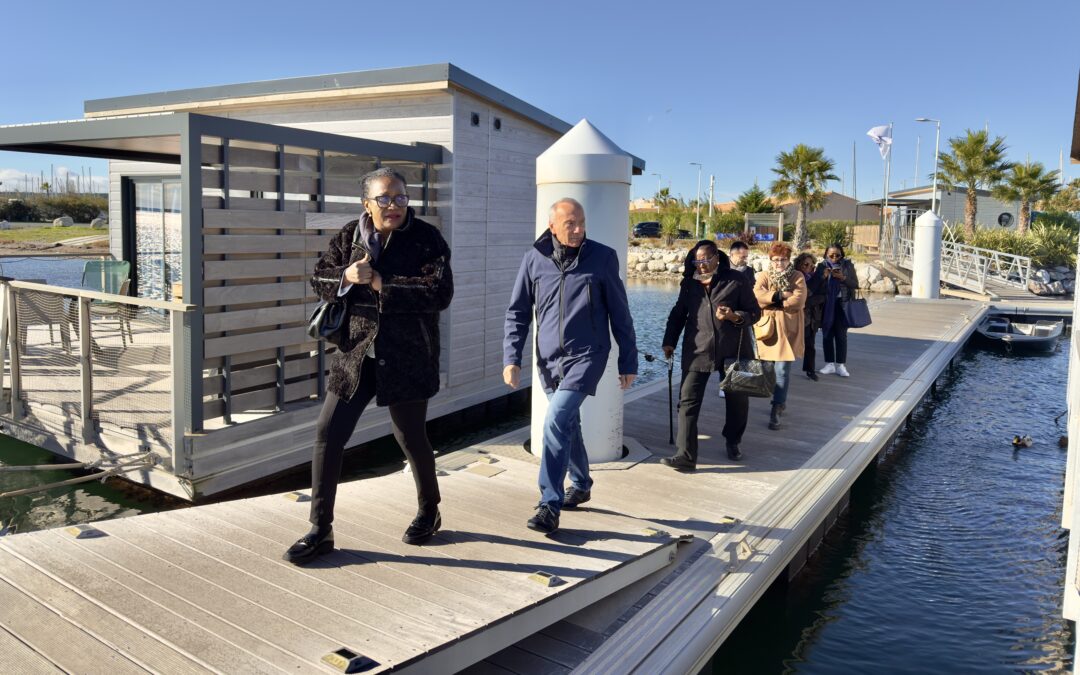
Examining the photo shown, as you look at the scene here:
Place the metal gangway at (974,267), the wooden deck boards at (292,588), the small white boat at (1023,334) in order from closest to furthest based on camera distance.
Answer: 1. the wooden deck boards at (292,588)
2. the small white boat at (1023,334)
3. the metal gangway at (974,267)

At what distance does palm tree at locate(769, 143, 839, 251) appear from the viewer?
44.4 m

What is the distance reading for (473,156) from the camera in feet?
30.4

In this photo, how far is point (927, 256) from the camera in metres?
23.4

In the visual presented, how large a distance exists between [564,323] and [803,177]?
1694 inches

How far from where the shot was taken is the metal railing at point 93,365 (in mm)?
6867

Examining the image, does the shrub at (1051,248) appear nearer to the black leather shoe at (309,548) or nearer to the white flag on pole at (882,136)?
the white flag on pole at (882,136)

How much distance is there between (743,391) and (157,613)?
13.9 ft

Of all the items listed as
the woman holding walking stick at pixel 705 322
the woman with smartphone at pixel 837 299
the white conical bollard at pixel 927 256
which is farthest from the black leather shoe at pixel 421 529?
the white conical bollard at pixel 927 256

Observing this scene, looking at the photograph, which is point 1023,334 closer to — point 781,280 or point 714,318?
point 781,280

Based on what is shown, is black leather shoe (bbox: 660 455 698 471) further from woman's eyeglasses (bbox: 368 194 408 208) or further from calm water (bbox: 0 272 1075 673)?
woman's eyeglasses (bbox: 368 194 408 208)

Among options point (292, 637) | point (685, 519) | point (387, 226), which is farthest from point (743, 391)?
point (292, 637)

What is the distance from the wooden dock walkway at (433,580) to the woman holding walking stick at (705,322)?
50 cm

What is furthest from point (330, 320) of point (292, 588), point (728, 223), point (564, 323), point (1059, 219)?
point (728, 223)

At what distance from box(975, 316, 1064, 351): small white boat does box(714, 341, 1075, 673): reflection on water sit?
9.50 meters
